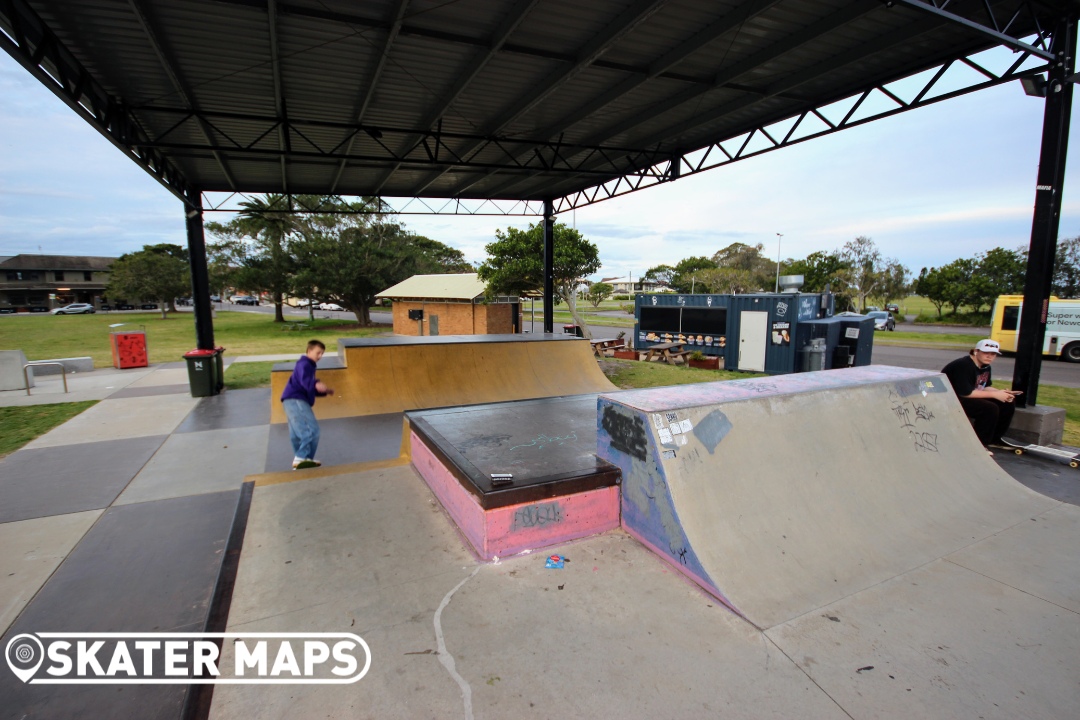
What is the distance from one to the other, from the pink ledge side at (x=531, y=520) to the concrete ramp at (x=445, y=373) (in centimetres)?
578

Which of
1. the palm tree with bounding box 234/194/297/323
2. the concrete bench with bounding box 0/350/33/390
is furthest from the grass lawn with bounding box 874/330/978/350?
the palm tree with bounding box 234/194/297/323

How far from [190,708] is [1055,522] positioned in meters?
5.55

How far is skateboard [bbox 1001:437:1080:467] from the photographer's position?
5.33m

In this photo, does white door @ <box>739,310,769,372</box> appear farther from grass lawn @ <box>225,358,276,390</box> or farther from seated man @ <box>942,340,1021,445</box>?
grass lawn @ <box>225,358,276,390</box>

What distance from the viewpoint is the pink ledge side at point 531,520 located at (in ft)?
9.93

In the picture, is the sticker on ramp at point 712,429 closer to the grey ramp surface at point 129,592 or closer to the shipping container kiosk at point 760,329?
the grey ramp surface at point 129,592

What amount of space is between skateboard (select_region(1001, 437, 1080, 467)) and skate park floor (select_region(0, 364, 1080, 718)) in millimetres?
1197

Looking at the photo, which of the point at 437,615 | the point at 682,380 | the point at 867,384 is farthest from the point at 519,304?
the point at 437,615

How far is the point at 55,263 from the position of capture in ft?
213

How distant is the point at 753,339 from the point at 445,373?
9087mm

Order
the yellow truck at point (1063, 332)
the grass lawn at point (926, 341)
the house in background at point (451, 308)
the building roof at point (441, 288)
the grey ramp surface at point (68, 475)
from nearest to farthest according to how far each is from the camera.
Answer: the grey ramp surface at point (68, 475), the yellow truck at point (1063, 332), the grass lawn at point (926, 341), the house in background at point (451, 308), the building roof at point (441, 288)

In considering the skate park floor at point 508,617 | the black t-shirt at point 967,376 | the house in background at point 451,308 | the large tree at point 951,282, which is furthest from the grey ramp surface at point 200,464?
the large tree at point 951,282

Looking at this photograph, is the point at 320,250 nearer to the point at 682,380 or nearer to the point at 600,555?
the point at 682,380

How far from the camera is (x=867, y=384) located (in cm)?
406
